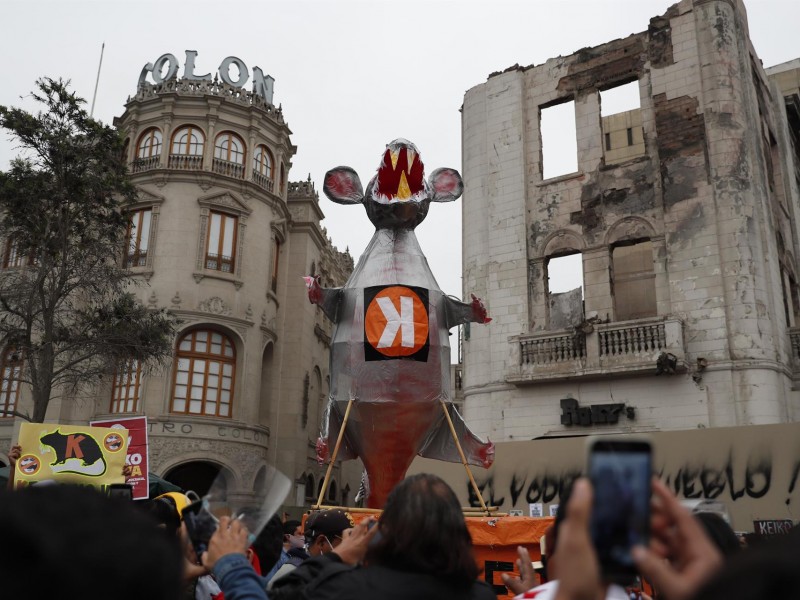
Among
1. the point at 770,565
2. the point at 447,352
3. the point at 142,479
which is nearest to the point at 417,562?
the point at 770,565

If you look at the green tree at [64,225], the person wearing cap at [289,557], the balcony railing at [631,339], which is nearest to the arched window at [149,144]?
the green tree at [64,225]

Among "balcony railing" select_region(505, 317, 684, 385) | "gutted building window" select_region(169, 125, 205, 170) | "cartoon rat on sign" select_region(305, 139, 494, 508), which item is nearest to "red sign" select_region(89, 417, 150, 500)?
"cartoon rat on sign" select_region(305, 139, 494, 508)

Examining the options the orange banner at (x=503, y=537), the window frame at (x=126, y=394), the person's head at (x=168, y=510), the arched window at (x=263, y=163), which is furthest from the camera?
the arched window at (x=263, y=163)

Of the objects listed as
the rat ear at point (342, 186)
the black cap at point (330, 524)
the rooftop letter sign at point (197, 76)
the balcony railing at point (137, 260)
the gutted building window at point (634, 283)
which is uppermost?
the rooftop letter sign at point (197, 76)

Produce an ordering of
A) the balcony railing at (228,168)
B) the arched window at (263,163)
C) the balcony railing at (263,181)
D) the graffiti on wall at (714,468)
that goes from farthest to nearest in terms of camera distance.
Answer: the arched window at (263,163)
the balcony railing at (263,181)
the balcony railing at (228,168)
the graffiti on wall at (714,468)

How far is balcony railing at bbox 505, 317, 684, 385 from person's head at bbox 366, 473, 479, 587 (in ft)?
43.5

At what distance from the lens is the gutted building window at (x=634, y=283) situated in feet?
61.6

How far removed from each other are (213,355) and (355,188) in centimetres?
1684

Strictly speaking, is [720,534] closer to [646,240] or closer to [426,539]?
[426,539]

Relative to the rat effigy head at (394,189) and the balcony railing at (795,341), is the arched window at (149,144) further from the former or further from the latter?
the balcony railing at (795,341)

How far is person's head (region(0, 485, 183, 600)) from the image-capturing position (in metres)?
0.99

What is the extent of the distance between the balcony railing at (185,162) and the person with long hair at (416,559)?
24.1m

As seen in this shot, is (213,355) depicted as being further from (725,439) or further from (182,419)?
(725,439)

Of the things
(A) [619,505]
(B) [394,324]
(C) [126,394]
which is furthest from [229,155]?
(A) [619,505]
